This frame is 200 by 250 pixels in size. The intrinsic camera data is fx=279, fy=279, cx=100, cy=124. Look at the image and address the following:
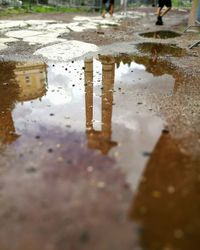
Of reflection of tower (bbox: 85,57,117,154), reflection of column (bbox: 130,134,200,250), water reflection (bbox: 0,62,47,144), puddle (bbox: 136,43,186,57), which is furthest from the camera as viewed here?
puddle (bbox: 136,43,186,57)

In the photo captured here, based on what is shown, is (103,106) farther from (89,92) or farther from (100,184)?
(100,184)

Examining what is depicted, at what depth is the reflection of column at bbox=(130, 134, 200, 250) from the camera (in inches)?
78.9

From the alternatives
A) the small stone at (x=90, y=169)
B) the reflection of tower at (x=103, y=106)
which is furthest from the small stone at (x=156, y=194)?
the reflection of tower at (x=103, y=106)

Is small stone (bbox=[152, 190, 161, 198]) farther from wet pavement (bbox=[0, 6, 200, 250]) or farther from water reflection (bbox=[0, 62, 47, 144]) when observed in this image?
water reflection (bbox=[0, 62, 47, 144])

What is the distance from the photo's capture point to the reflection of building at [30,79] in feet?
14.5

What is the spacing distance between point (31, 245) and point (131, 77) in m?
3.87

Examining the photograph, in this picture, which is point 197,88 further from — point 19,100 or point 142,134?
point 19,100

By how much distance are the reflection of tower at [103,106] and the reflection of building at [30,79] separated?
2.57 ft

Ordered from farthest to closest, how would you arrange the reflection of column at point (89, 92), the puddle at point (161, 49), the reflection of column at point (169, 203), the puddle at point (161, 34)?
the puddle at point (161, 34) → the puddle at point (161, 49) → the reflection of column at point (89, 92) → the reflection of column at point (169, 203)

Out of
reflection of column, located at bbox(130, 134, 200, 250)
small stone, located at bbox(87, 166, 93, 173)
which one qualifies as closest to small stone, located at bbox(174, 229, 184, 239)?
reflection of column, located at bbox(130, 134, 200, 250)

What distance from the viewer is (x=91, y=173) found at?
2602 mm

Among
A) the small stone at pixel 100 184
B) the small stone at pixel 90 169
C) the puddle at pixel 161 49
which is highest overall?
the puddle at pixel 161 49

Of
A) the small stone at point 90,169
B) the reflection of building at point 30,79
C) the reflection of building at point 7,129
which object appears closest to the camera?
the small stone at point 90,169

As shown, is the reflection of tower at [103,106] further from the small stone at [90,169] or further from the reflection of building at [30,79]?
the reflection of building at [30,79]
